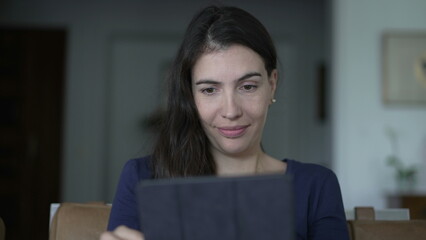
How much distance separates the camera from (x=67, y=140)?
529 centimetres

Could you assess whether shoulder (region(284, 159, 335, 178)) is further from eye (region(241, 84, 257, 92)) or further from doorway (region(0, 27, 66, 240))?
doorway (region(0, 27, 66, 240))

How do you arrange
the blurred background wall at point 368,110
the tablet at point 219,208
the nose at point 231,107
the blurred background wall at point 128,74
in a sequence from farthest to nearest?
the blurred background wall at point 128,74, the blurred background wall at point 368,110, the nose at point 231,107, the tablet at point 219,208

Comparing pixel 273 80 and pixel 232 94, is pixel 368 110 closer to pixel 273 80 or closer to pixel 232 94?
pixel 273 80

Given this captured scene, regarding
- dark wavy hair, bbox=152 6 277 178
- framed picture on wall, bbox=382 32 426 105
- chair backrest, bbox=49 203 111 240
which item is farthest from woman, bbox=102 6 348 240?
framed picture on wall, bbox=382 32 426 105

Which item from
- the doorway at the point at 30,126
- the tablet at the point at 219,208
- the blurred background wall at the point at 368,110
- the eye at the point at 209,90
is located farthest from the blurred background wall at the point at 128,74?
the tablet at the point at 219,208

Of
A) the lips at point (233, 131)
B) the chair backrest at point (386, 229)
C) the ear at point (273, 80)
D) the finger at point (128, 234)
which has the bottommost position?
the chair backrest at point (386, 229)

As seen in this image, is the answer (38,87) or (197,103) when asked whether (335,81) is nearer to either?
(38,87)

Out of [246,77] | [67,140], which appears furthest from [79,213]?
[67,140]

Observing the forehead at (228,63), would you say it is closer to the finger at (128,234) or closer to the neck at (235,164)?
the neck at (235,164)

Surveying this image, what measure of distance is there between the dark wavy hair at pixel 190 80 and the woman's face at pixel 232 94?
28 millimetres

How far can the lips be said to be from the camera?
50.6 inches

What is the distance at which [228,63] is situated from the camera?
4.11 feet

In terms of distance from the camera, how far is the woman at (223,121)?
4.14 feet

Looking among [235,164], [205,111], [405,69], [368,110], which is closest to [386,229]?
[235,164]
